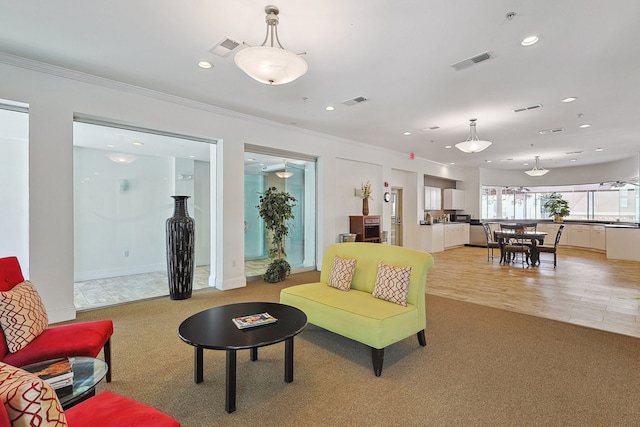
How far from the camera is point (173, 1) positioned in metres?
2.49

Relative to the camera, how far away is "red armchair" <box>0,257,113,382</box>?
77.7 inches

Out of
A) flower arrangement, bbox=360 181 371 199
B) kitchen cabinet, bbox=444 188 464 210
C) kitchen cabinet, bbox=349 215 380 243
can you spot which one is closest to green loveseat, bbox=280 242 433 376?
kitchen cabinet, bbox=349 215 380 243

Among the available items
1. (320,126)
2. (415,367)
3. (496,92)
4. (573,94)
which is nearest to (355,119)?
(320,126)

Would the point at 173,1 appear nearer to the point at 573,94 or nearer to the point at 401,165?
the point at 573,94

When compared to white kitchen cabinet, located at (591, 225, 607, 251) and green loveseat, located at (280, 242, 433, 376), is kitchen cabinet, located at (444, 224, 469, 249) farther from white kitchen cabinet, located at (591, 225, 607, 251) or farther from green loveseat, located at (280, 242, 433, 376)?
green loveseat, located at (280, 242, 433, 376)

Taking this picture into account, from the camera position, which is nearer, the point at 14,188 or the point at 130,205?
the point at 14,188

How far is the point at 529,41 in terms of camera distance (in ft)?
9.92

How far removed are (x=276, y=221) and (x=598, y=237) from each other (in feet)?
34.9

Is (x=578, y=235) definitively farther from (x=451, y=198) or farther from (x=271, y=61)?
(x=271, y=61)

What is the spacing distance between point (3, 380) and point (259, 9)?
280cm

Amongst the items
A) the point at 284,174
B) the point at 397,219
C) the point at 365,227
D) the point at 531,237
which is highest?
the point at 284,174

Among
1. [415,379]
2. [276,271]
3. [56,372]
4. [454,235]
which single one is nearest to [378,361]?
[415,379]

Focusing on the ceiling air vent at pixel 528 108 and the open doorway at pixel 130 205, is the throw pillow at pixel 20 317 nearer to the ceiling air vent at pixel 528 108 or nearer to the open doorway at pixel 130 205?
the open doorway at pixel 130 205

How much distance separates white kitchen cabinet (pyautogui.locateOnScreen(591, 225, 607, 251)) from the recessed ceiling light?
32.1ft
